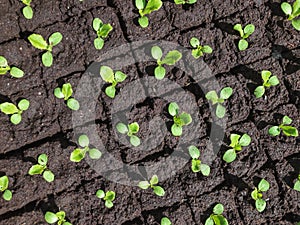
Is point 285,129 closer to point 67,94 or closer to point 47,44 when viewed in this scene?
point 67,94

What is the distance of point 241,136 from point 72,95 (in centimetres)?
70

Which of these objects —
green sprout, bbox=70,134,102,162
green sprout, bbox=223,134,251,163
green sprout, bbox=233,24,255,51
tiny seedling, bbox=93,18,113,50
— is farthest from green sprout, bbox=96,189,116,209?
green sprout, bbox=233,24,255,51

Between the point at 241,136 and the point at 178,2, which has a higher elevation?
the point at 178,2

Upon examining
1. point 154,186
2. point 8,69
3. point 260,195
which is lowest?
point 260,195

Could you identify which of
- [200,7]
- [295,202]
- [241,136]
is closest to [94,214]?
[241,136]

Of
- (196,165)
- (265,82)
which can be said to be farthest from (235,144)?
(265,82)

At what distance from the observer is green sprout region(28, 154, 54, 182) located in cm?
172

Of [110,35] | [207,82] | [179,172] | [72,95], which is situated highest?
[110,35]

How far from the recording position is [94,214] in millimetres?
1758

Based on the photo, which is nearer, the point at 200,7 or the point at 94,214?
the point at 94,214

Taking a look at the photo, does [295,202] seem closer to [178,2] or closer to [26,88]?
[178,2]

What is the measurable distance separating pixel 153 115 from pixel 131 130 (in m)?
0.12

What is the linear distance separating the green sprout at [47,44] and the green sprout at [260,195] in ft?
3.12

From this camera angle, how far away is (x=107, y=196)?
69.1 inches
